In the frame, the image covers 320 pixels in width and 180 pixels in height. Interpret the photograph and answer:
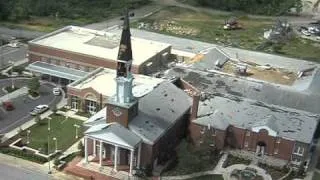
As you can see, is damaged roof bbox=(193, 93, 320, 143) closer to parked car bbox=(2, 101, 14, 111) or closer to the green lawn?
the green lawn

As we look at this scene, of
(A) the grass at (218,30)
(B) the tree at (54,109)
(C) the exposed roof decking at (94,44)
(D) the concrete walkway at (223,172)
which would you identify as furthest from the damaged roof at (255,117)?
(A) the grass at (218,30)

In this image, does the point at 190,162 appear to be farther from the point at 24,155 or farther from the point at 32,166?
the point at 24,155

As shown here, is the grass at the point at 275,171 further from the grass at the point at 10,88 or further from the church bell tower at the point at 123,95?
the grass at the point at 10,88

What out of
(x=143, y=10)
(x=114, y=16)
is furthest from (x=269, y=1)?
(x=114, y=16)

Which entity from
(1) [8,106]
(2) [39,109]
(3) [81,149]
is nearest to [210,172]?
(3) [81,149]

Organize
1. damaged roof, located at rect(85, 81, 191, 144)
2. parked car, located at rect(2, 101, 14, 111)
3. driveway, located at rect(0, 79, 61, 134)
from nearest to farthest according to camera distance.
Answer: damaged roof, located at rect(85, 81, 191, 144) → driveway, located at rect(0, 79, 61, 134) → parked car, located at rect(2, 101, 14, 111)

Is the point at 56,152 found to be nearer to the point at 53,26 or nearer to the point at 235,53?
the point at 235,53

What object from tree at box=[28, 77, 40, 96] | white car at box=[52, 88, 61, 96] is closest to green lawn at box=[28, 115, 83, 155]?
white car at box=[52, 88, 61, 96]

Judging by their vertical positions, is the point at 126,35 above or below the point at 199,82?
above
